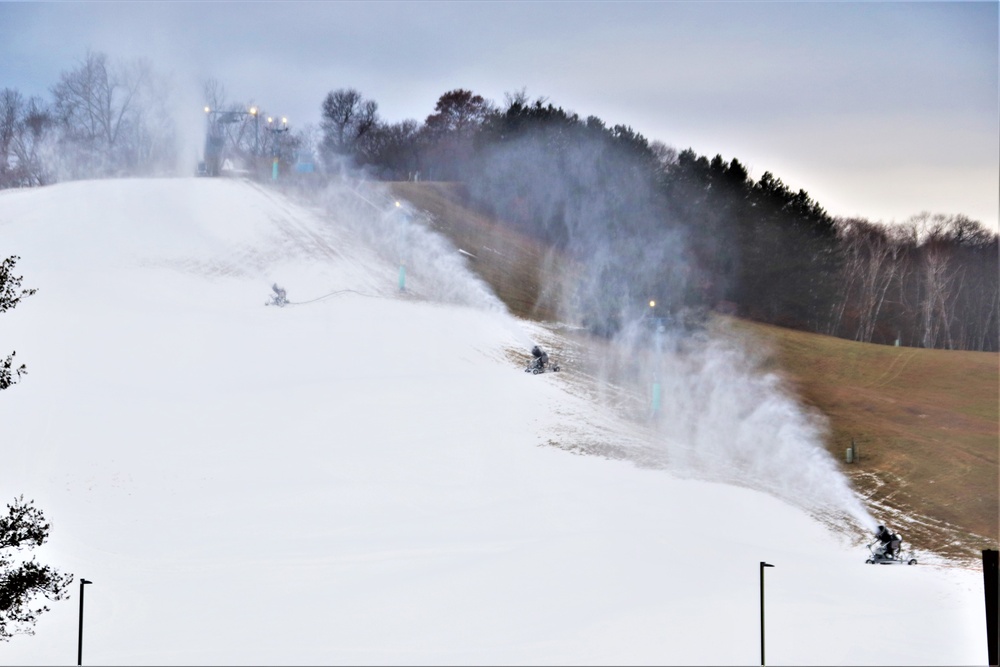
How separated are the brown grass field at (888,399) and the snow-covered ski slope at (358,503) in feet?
17.0

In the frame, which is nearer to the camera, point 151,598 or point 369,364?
point 151,598

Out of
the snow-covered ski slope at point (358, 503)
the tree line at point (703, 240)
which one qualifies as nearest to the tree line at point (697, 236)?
the tree line at point (703, 240)

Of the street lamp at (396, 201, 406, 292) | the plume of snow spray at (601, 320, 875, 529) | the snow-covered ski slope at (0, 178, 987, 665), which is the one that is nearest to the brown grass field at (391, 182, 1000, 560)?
the plume of snow spray at (601, 320, 875, 529)

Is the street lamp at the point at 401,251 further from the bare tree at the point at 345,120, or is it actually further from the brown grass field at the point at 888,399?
the bare tree at the point at 345,120

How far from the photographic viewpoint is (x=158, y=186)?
194 feet

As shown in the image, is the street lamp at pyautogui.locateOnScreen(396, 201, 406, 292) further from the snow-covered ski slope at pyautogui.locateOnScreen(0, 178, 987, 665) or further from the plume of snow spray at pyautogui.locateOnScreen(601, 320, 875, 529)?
the plume of snow spray at pyautogui.locateOnScreen(601, 320, 875, 529)

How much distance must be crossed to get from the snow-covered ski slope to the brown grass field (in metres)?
5.17

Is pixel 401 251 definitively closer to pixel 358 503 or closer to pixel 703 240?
pixel 703 240

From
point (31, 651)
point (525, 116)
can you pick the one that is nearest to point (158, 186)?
point (525, 116)

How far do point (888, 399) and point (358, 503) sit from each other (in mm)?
28294

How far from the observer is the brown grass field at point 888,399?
31703 millimetres

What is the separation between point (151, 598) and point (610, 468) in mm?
15653

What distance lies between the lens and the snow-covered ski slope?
20375 millimetres

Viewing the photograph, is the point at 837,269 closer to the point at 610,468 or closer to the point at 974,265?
the point at 974,265
